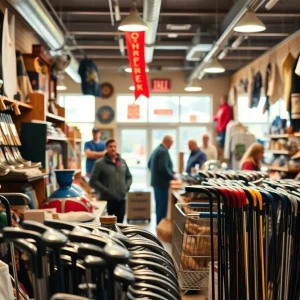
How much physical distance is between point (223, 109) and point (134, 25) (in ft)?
25.0

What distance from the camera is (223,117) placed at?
537 inches

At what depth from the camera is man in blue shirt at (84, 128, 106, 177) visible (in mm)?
10953

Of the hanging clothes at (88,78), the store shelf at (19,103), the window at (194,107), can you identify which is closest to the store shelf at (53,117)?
the store shelf at (19,103)

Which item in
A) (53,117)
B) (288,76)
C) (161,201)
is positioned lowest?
(161,201)

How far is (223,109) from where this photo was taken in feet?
45.0

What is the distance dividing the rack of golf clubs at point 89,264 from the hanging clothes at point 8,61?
3.31m

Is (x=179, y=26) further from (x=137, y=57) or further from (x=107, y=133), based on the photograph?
(x=107, y=133)

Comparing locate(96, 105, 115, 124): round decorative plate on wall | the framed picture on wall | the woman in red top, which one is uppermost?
locate(96, 105, 115, 124): round decorative plate on wall

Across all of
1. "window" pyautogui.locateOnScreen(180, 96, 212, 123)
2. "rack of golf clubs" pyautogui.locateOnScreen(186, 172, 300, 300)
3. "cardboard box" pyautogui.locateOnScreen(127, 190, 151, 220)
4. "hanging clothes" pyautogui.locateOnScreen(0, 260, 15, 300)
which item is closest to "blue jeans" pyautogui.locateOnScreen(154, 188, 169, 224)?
"cardboard box" pyautogui.locateOnScreen(127, 190, 151, 220)

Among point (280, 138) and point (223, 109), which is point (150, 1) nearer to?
point (280, 138)

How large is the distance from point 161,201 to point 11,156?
18.1ft

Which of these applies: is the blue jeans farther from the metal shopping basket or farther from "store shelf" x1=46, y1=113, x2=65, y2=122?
the metal shopping basket

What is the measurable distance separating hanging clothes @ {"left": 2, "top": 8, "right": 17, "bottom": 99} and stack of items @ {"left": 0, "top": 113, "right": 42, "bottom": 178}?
33 cm

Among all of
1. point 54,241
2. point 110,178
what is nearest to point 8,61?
point 110,178
